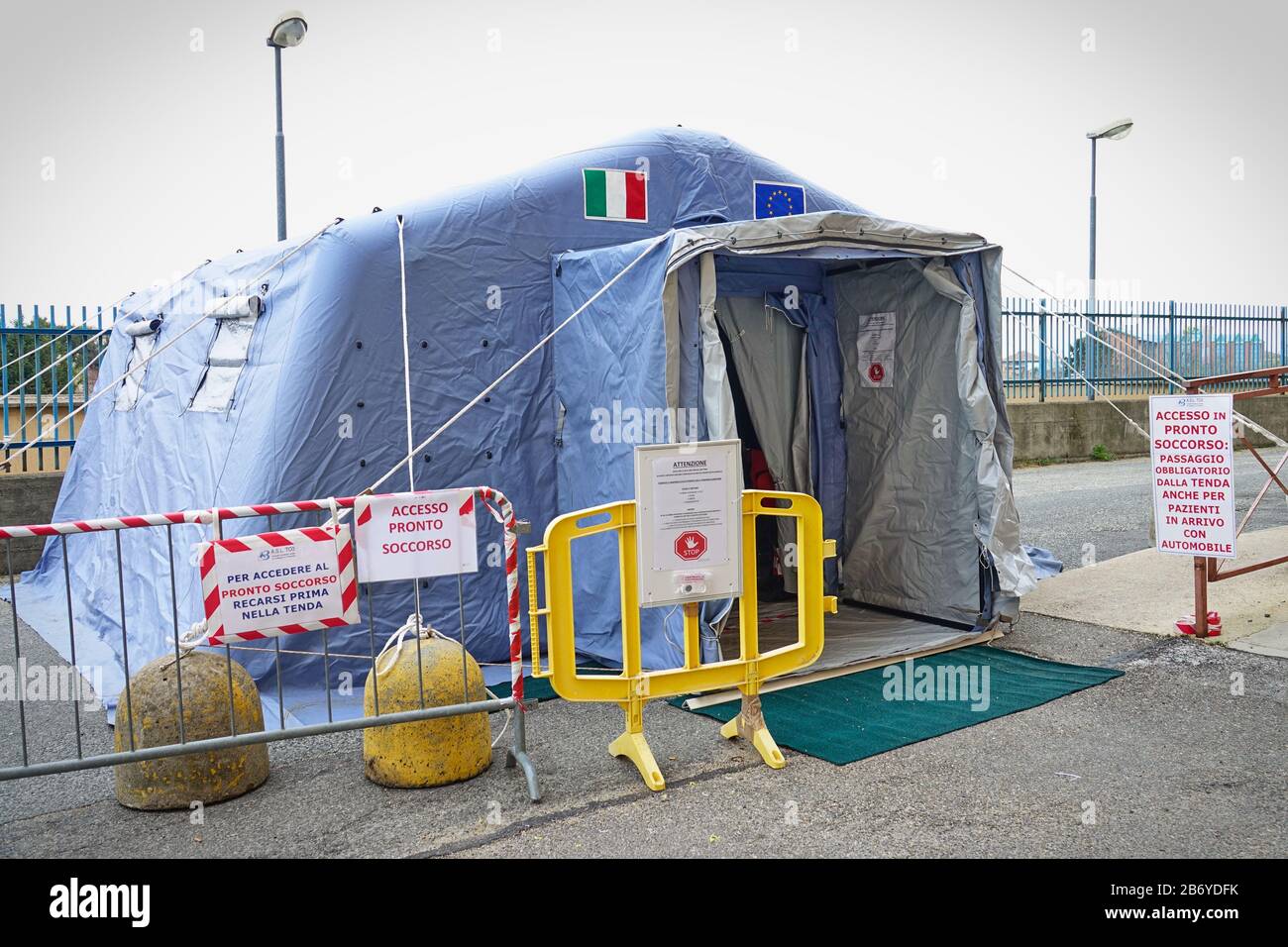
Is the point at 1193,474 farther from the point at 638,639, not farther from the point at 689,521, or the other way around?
the point at 638,639

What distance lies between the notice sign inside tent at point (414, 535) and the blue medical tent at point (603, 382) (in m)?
1.43

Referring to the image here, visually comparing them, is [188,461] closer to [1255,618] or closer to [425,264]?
[425,264]

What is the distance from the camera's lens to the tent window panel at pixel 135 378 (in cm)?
904

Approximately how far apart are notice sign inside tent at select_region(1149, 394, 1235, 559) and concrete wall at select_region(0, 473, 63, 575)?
1000 cm

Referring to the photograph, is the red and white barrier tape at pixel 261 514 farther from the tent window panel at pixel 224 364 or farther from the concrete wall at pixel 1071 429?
the concrete wall at pixel 1071 429

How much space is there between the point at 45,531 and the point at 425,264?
9.76ft

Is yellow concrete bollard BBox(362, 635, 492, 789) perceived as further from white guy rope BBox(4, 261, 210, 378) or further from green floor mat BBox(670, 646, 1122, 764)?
white guy rope BBox(4, 261, 210, 378)

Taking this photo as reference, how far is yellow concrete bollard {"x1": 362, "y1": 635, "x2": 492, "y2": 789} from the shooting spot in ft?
16.0

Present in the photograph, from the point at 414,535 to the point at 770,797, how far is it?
2004 mm

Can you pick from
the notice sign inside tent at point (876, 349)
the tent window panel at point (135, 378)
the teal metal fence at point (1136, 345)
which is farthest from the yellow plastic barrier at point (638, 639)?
the teal metal fence at point (1136, 345)

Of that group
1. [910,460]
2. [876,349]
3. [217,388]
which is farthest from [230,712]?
[876,349]

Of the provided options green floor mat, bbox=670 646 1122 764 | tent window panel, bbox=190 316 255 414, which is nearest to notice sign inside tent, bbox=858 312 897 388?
green floor mat, bbox=670 646 1122 764

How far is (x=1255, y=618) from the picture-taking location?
7.46 metres
